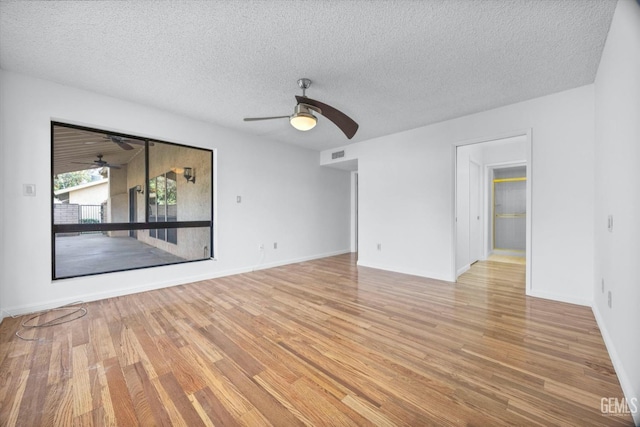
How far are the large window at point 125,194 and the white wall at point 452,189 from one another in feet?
10.4

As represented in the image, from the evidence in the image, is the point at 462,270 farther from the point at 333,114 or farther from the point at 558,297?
the point at 333,114

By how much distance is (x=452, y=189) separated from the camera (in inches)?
156

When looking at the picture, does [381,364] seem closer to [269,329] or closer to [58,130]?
[269,329]

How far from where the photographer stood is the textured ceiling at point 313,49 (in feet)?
5.93

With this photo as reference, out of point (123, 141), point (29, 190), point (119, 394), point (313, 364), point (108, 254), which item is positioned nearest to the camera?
point (119, 394)

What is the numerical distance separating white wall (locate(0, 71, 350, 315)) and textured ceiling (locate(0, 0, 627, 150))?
322 mm

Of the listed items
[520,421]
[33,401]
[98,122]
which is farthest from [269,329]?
[98,122]

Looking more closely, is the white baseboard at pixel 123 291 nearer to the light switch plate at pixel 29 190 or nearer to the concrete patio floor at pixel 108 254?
the concrete patio floor at pixel 108 254

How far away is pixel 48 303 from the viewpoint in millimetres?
2830

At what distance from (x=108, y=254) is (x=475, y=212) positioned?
27.5 feet

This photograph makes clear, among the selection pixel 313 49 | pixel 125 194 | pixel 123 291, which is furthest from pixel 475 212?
pixel 125 194

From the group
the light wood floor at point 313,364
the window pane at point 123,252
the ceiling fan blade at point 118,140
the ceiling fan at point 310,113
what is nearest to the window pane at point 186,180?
the window pane at point 123,252

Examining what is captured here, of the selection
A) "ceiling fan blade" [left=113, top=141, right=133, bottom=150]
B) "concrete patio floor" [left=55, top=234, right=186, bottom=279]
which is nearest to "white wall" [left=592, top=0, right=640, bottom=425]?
"ceiling fan blade" [left=113, top=141, right=133, bottom=150]

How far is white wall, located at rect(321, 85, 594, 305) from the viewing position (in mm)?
2938
